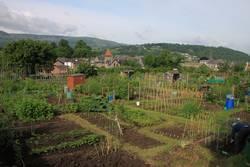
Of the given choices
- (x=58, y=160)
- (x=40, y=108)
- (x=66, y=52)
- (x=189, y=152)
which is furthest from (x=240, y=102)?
(x=66, y=52)

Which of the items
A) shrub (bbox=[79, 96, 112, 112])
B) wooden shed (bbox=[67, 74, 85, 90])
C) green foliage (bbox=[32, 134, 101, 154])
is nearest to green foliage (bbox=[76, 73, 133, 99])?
wooden shed (bbox=[67, 74, 85, 90])

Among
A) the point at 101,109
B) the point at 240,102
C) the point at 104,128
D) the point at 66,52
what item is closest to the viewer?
the point at 104,128

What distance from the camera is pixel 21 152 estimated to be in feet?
24.4

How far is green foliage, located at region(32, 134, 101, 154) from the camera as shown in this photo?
7.67 meters

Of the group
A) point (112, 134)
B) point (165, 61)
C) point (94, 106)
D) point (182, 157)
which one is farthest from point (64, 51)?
point (182, 157)

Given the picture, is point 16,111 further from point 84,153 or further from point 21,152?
point 84,153

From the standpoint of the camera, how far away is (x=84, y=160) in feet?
23.6

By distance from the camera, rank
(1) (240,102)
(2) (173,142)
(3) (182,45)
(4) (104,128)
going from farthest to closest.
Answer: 1. (3) (182,45)
2. (1) (240,102)
3. (4) (104,128)
4. (2) (173,142)

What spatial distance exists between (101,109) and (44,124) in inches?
141

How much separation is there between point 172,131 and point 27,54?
911 inches

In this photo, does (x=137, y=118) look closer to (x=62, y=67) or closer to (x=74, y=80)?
(x=74, y=80)

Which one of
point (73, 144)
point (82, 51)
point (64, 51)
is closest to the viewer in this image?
point (73, 144)

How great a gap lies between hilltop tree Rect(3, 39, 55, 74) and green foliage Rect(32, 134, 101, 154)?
2284cm

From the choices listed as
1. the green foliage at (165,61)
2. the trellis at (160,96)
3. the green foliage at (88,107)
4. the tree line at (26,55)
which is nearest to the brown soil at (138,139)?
the green foliage at (88,107)
